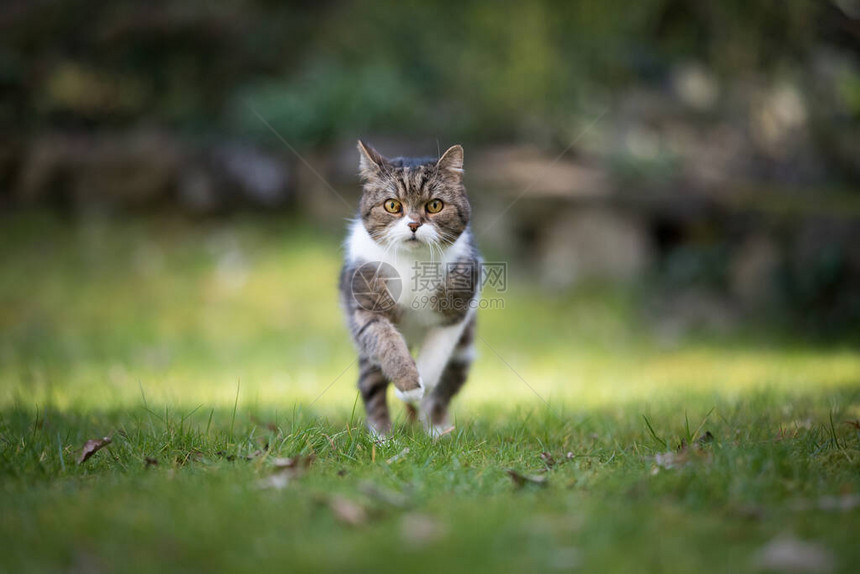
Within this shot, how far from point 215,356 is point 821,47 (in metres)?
8.11

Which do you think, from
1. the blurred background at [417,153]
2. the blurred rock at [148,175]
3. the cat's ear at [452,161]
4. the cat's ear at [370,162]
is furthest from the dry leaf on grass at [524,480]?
the blurred rock at [148,175]

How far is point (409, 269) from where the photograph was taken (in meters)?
3.77

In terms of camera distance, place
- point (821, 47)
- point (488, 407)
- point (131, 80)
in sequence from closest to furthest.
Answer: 1. point (488, 407)
2. point (821, 47)
3. point (131, 80)

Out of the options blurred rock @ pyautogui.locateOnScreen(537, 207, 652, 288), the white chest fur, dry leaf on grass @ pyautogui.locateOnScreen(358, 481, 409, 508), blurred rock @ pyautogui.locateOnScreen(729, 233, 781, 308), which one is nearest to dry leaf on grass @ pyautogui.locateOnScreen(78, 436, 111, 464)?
dry leaf on grass @ pyautogui.locateOnScreen(358, 481, 409, 508)

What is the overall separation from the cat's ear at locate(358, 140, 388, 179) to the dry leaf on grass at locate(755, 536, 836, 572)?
2652 millimetres

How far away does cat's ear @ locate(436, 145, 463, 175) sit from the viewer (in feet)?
12.7

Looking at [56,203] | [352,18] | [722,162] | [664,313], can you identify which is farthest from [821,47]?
[56,203]

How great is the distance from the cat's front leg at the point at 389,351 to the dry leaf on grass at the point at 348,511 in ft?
3.93

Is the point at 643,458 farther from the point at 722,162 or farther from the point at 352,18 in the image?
the point at 352,18

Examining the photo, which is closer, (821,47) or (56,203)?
(821,47)

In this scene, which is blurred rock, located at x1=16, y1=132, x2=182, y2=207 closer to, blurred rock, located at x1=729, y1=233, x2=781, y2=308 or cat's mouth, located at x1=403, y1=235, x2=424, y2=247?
cat's mouth, located at x1=403, y1=235, x2=424, y2=247

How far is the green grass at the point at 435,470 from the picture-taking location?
6.56ft

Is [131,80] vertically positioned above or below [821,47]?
below

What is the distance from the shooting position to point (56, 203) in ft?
33.7
